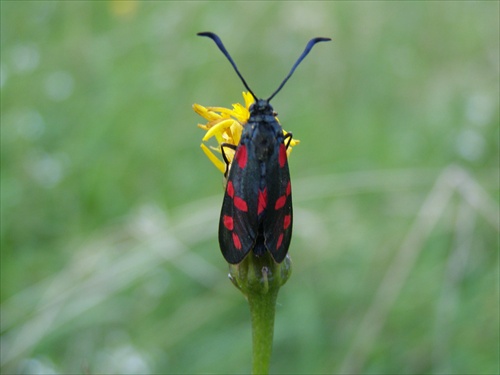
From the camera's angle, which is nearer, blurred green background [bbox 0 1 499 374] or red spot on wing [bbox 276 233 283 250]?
red spot on wing [bbox 276 233 283 250]

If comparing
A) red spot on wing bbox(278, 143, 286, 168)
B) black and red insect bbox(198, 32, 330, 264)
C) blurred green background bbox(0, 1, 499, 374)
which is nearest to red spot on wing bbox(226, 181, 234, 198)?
black and red insect bbox(198, 32, 330, 264)

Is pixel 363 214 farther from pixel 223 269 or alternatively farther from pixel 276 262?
pixel 276 262

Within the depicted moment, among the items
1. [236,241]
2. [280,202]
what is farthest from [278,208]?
[236,241]

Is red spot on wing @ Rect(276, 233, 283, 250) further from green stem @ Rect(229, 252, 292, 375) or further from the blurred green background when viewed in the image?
the blurred green background

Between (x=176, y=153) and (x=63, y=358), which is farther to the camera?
(x=176, y=153)

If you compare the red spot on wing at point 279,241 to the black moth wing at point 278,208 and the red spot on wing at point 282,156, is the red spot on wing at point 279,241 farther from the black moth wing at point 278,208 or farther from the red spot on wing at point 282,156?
the red spot on wing at point 282,156

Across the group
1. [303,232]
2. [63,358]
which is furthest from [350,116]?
[63,358]

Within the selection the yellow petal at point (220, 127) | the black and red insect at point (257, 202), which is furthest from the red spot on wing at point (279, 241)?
the yellow petal at point (220, 127)
